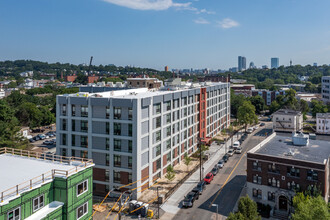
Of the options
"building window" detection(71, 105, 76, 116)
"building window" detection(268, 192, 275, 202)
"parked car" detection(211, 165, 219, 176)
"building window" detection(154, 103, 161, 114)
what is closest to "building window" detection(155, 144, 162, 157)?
"building window" detection(154, 103, 161, 114)

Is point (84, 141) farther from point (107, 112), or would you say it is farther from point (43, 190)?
point (43, 190)

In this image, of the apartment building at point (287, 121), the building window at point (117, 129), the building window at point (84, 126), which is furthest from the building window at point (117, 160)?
the apartment building at point (287, 121)

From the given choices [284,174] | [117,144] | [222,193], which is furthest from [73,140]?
[284,174]

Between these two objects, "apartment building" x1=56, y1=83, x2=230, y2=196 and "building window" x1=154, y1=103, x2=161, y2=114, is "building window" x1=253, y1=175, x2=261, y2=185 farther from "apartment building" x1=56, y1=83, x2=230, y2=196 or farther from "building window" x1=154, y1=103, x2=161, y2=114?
"building window" x1=154, y1=103, x2=161, y2=114

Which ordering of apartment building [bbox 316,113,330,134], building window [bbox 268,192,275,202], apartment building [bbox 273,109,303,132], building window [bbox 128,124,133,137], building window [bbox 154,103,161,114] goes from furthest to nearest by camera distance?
apartment building [bbox 316,113,330,134] < apartment building [bbox 273,109,303,132] < building window [bbox 154,103,161,114] < building window [bbox 128,124,133,137] < building window [bbox 268,192,275,202]

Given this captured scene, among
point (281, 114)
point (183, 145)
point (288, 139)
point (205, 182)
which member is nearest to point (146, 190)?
point (205, 182)

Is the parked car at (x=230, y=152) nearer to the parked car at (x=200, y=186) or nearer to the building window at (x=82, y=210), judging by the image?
the parked car at (x=200, y=186)
